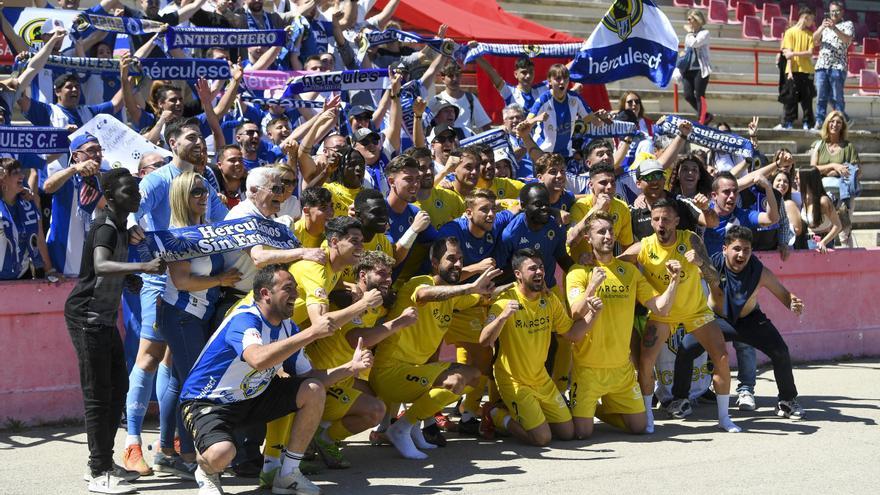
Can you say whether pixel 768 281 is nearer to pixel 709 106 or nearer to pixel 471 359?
pixel 471 359

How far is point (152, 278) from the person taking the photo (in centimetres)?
761

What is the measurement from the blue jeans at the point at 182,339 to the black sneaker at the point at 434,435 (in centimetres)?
179

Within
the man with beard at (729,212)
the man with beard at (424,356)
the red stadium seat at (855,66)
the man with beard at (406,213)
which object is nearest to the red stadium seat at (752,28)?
the red stadium seat at (855,66)

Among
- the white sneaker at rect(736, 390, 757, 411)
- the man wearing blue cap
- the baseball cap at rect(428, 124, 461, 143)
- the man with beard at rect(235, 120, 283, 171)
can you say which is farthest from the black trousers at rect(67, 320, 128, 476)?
the white sneaker at rect(736, 390, 757, 411)

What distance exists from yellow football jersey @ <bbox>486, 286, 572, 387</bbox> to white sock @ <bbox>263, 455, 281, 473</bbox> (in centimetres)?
201

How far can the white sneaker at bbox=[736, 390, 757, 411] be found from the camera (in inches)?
383

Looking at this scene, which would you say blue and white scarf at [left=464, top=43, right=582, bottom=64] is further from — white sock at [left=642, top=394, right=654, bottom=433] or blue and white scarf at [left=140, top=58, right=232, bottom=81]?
white sock at [left=642, top=394, right=654, bottom=433]

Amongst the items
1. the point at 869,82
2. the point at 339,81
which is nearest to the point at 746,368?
the point at 339,81

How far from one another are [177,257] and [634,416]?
366cm

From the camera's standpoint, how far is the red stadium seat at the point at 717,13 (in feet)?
79.4

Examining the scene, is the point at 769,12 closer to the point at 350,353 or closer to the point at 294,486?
the point at 350,353

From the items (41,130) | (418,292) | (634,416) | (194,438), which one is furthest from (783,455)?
(41,130)

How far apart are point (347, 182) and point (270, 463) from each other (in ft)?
8.07

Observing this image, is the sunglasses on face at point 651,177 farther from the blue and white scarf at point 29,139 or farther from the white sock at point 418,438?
the blue and white scarf at point 29,139
